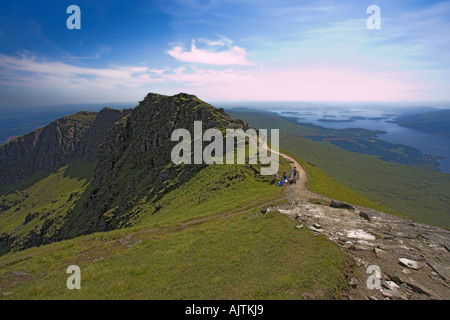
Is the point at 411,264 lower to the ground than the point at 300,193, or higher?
lower

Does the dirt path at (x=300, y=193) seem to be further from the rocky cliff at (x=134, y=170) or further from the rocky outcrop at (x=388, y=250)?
the rocky cliff at (x=134, y=170)

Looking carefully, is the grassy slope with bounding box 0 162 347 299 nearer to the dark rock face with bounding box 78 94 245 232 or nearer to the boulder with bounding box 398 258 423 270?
the boulder with bounding box 398 258 423 270

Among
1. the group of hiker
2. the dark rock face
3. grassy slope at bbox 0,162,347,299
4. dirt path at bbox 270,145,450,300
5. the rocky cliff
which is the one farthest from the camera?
the dark rock face

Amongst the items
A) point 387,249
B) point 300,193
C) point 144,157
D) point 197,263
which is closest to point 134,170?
point 144,157

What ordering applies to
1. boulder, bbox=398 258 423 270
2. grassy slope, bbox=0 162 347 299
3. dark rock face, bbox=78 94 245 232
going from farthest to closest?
dark rock face, bbox=78 94 245 232, boulder, bbox=398 258 423 270, grassy slope, bbox=0 162 347 299

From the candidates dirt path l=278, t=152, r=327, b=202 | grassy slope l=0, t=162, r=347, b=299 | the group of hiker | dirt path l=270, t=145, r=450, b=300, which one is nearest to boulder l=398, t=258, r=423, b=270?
dirt path l=270, t=145, r=450, b=300

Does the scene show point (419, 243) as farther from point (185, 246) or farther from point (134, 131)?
point (134, 131)

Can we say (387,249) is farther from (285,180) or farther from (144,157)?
(144,157)

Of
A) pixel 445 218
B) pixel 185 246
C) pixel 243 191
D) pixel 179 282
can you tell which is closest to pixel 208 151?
pixel 243 191

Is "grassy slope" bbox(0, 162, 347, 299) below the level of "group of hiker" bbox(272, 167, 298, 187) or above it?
below
